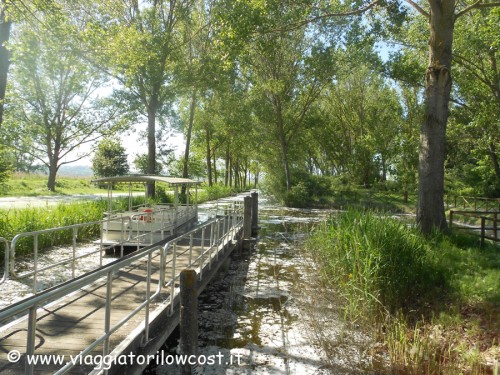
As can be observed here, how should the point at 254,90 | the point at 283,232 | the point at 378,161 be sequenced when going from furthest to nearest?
the point at 378,161
the point at 254,90
the point at 283,232

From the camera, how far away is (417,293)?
9117 millimetres

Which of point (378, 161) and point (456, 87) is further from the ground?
point (456, 87)

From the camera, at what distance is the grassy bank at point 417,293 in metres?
6.27

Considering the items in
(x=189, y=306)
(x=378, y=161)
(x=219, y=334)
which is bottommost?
(x=219, y=334)

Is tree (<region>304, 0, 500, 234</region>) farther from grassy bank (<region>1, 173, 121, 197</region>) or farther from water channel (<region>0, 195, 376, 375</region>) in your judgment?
grassy bank (<region>1, 173, 121, 197</region>)

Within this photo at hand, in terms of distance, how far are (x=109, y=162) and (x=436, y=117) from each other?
5265cm

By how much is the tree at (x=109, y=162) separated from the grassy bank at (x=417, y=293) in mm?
51484

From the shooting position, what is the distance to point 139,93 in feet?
83.1

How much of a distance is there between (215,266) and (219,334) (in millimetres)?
3492

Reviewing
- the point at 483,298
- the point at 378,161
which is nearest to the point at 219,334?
the point at 483,298

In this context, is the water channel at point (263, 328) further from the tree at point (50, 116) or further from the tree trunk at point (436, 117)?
the tree at point (50, 116)

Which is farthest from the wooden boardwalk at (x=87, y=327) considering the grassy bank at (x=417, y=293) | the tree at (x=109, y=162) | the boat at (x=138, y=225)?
the tree at (x=109, y=162)

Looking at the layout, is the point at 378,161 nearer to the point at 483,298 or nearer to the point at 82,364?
the point at 483,298

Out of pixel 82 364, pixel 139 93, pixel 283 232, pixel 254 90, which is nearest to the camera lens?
pixel 82 364
